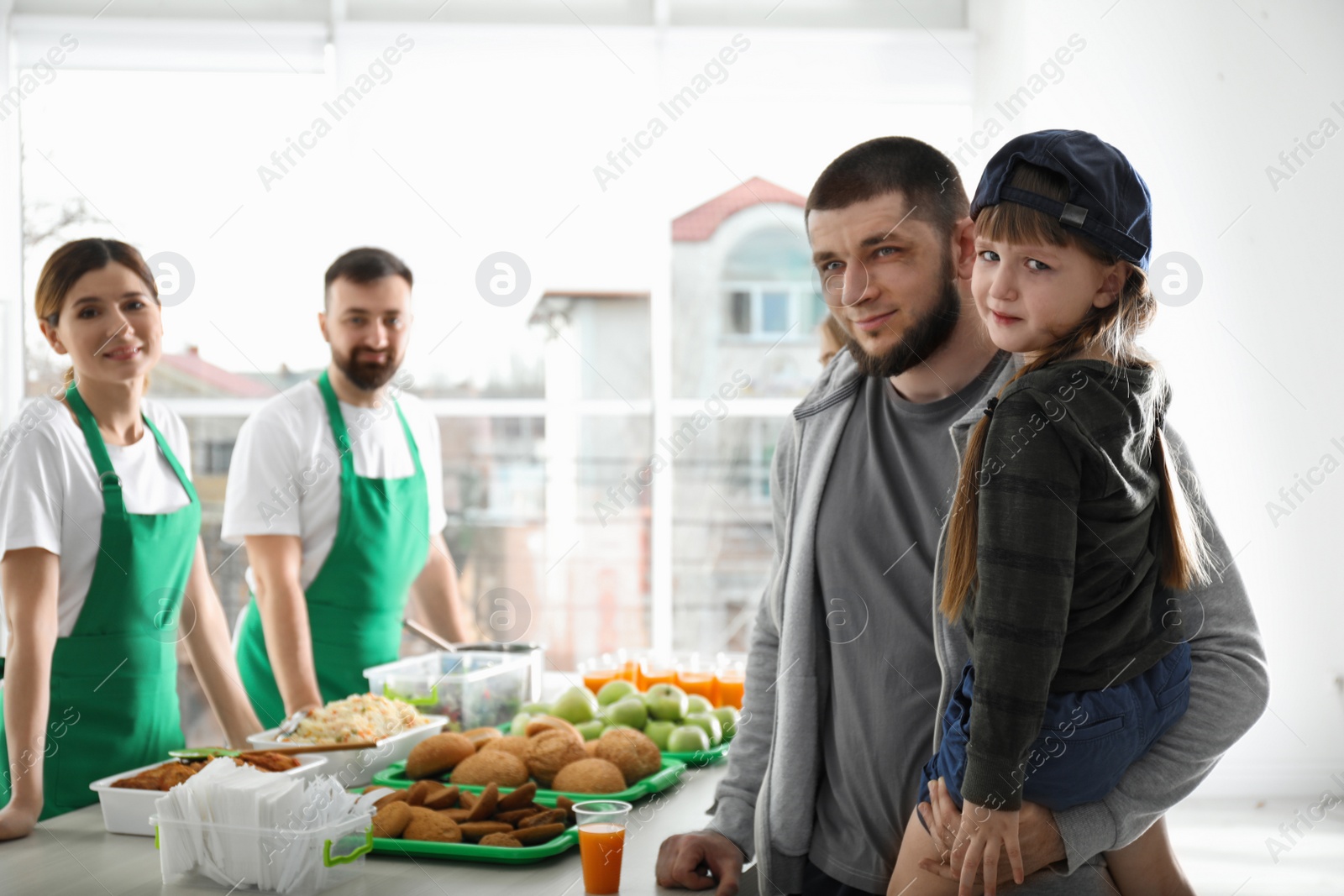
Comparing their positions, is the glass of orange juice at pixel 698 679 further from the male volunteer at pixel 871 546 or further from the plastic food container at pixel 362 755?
the male volunteer at pixel 871 546

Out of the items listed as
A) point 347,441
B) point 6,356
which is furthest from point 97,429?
point 6,356

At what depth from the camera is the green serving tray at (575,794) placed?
165 centimetres

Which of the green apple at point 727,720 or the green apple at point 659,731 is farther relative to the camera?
the green apple at point 727,720

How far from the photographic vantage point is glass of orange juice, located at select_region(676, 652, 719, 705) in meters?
2.38

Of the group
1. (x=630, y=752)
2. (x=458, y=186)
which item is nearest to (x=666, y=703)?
(x=630, y=752)

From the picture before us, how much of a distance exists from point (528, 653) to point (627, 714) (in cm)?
28

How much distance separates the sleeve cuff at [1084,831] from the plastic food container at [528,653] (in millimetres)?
1253

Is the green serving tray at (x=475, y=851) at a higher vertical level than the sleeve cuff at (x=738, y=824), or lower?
lower

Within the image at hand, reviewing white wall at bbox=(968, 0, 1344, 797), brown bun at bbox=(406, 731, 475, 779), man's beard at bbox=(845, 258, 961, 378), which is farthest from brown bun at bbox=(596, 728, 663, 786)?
white wall at bbox=(968, 0, 1344, 797)

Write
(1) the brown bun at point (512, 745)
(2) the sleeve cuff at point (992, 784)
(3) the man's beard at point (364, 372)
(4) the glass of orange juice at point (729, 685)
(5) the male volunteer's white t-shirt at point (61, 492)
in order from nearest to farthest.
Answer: (2) the sleeve cuff at point (992, 784), (1) the brown bun at point (512, 745), (5) the male volunteer's white t-shirt at point (61, 492), (4) the glass of orange juice at point (729, 685), (3) the man's beard at point (364, 372)

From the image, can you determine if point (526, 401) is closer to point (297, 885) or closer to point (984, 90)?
point (984, 90)

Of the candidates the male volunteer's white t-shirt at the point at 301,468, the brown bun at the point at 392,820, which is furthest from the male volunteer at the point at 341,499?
the brown bun at the point at 392,820

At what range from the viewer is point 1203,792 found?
13.0 feet

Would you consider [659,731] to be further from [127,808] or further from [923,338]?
[923,338]
